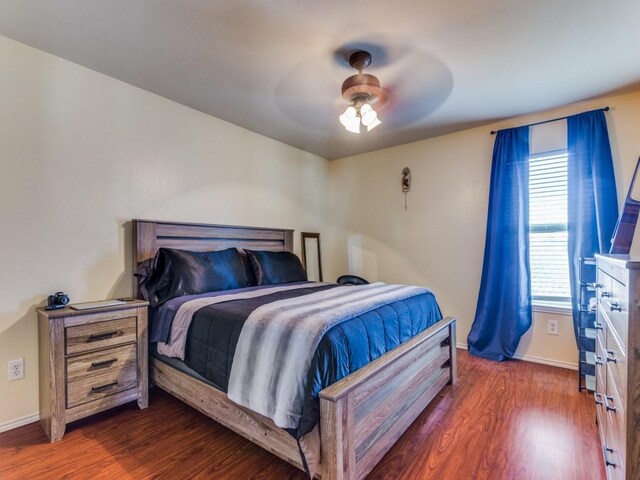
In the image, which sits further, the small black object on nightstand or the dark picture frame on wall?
the dark picture frame on wall

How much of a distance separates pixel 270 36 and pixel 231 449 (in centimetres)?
249

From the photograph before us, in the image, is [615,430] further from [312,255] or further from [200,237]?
[312,255]

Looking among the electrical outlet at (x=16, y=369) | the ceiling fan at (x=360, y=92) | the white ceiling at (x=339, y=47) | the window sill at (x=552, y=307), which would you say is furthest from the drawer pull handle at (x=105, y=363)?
the window sill at (x=552, y=307)

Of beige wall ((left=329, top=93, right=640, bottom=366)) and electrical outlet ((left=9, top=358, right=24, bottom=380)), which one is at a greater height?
beige wall ((left=329, top=93, right=640, bottom=366))

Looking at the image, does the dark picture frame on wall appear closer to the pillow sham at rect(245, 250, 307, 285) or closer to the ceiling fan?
the pillow sham at rect(245, 250, 307, 285)

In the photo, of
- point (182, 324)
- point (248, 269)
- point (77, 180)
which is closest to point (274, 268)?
point (248, 269)

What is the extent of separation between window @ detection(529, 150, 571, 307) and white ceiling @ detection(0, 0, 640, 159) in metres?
0.58

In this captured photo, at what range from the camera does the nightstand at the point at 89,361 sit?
1.83 m

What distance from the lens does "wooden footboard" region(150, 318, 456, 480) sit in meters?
1.32

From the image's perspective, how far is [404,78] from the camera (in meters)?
2.41

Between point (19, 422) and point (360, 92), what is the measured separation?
10.3ft

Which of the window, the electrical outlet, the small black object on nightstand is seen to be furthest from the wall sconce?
the electrical outlet

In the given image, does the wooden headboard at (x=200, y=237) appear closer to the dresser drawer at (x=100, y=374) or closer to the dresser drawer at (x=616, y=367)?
the dresser drawer at (x=100, y=374)

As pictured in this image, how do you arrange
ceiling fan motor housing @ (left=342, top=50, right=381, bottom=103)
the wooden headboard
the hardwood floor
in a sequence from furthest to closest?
the wooden headboard < ceiling fan motor housing @ (left=342, top=50, right=381, bottom=103) < the hardwood floor
